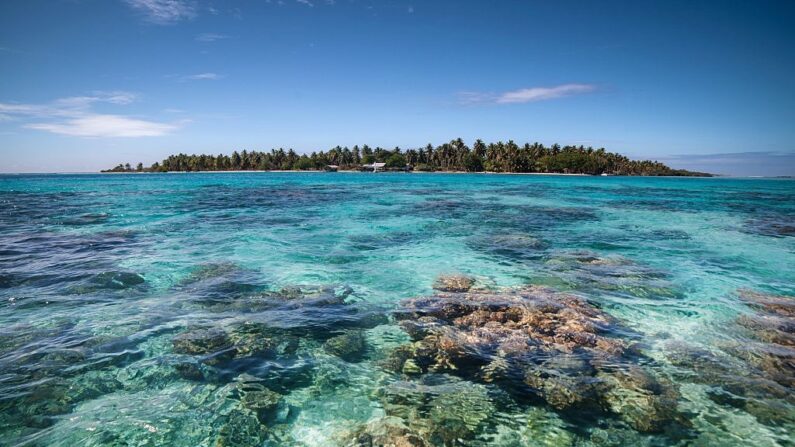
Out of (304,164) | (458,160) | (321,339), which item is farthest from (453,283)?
(304,164)

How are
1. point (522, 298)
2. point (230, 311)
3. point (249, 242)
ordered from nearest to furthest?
point (230, 311)
point (522, 298)
point (249, 242)

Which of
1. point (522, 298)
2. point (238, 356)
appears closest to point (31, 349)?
point (238, 356)

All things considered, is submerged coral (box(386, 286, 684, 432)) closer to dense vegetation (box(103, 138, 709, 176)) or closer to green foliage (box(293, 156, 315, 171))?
dense vegetation (box(103, 138, 709, 176))

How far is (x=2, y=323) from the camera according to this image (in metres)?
7.24

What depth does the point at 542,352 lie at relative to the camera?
6305 mm

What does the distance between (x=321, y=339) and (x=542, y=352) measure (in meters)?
3.73

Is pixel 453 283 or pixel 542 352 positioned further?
pixel 453 283

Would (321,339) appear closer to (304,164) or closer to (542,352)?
(542,352)

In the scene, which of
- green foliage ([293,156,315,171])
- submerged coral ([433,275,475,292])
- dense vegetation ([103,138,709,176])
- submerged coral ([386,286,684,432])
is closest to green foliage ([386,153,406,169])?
dense vegetation ([103,138,709,176])

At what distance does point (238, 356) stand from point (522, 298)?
5886mm

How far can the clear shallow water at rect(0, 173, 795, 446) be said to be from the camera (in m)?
4.63

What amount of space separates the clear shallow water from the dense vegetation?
132m

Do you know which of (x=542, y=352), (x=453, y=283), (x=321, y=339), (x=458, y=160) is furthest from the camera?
(x=458, y=160)

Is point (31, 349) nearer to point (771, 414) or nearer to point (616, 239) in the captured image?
point (771, 414)
